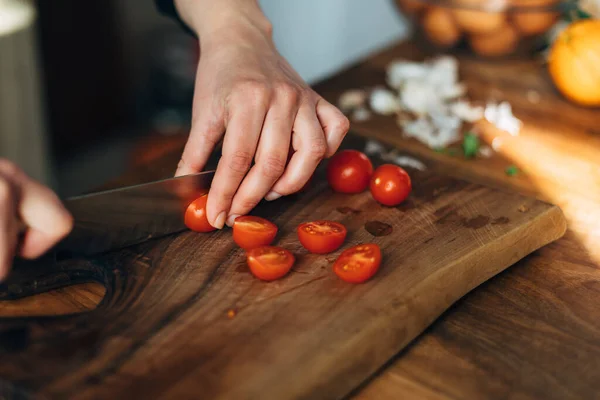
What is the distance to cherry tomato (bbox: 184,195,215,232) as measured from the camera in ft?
3.89

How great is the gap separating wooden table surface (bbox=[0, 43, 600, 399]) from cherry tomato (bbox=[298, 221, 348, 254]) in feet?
0.71

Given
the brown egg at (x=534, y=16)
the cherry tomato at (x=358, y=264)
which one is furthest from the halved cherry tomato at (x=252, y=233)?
the brown egg at (x=534, y=16)

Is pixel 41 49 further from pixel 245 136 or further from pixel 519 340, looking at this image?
pixel 519 340

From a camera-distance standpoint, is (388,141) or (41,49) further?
(41,49)

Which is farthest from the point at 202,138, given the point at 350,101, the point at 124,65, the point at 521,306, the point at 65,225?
the point at 124,65

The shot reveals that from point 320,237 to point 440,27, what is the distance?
1.14m

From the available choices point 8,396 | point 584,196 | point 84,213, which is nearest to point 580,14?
point 584,196

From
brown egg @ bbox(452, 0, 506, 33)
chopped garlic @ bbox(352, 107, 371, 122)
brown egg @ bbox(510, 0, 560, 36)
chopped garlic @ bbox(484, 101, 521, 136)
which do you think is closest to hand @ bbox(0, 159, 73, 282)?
chopped garlic @ bbox(352, 107, 371, 122)

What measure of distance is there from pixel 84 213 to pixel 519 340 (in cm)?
77

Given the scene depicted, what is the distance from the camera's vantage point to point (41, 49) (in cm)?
337

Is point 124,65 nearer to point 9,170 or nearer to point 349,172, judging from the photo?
point 349,172

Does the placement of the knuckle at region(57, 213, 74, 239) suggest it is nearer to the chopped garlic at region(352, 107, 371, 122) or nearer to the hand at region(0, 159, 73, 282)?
the hand at region(0, 159, 73, 282)

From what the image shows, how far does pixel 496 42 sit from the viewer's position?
2023 millimetres

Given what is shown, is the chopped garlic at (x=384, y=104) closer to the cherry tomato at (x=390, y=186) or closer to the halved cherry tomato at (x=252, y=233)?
the cherry tomato at (x=390, y=186)
